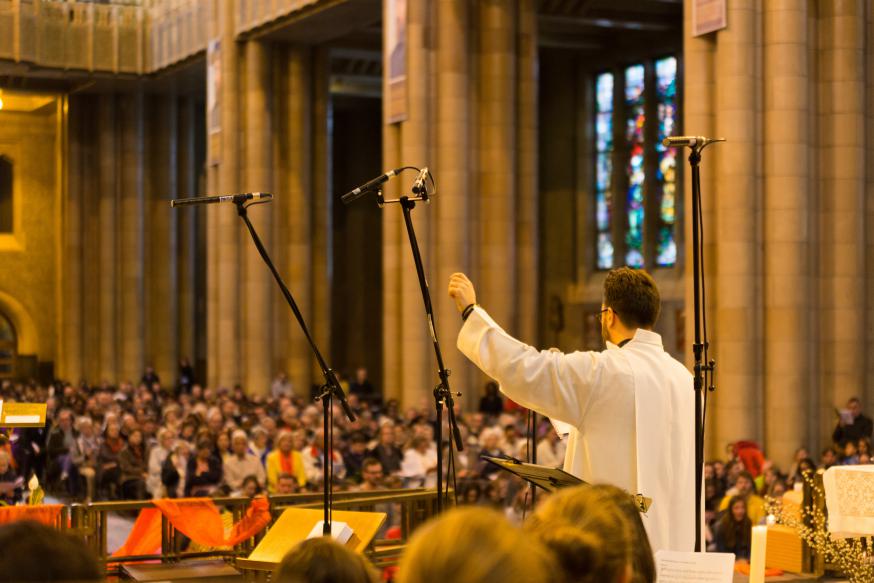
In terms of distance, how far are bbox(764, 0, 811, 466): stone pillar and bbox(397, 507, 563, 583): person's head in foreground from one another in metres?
15.9

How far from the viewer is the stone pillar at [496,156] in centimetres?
2464

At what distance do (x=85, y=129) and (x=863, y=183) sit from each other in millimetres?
27257

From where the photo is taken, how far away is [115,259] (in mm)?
39750

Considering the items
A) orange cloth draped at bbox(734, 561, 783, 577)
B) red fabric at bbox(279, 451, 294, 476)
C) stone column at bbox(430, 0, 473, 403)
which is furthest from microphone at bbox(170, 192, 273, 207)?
stone column at bbox(430, 0, 473, 403)

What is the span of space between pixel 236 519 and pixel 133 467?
8.21 m

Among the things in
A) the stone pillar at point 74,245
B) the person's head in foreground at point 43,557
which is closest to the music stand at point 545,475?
the person's head in foreground at point 43,557

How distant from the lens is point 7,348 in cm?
4075

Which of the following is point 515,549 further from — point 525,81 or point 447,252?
point 525,81

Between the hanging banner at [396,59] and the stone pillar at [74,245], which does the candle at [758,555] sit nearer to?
the hanging banner at [396,59]

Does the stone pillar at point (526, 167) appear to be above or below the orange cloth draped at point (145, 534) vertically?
above

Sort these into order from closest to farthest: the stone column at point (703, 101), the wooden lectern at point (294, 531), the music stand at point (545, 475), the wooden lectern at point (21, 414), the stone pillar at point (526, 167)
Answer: the music stand at point (545, 475) < the wooden lectern at point (294, 531) < the wooden lectern at point (21, 414) < the stone column at point (703, 101) < the stone pillar at point (526, 167)

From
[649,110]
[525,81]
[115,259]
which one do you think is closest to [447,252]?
[525,81]

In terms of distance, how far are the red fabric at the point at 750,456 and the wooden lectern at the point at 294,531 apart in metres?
9.75

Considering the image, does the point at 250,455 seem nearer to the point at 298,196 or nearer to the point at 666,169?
the point at 298,196
